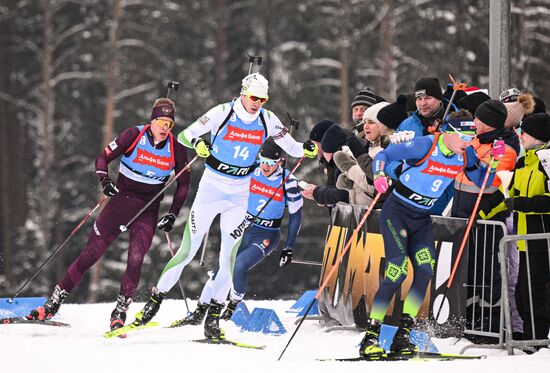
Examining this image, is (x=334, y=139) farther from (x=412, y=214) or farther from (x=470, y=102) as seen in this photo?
(x=412, y=214)

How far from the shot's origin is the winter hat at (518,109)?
10367mm

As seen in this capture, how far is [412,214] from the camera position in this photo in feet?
29.0

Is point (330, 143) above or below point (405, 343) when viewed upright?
above

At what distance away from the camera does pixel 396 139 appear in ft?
28.6

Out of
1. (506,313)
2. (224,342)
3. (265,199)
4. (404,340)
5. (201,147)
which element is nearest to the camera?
(404,340)

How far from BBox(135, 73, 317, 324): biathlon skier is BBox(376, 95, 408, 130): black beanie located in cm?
68

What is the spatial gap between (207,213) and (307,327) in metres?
1.63

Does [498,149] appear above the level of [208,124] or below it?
below

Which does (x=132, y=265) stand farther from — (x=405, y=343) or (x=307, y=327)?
(x=405, y=343)

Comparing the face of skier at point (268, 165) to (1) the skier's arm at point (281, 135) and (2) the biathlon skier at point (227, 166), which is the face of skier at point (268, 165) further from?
(2) the biathlon skier at point (227, 166)

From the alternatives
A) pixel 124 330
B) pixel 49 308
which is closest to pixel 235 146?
pixel 124 330

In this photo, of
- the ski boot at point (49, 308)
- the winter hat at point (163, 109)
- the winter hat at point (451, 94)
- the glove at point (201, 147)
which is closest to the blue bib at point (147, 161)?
the winter hat at point (163, 109)

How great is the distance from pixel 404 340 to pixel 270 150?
3.27 meters

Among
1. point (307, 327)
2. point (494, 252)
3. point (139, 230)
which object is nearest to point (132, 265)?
point (139, 230)
